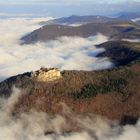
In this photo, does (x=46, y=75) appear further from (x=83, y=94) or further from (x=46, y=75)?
(x=83, y=94)

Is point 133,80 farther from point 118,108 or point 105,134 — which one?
point 105,134

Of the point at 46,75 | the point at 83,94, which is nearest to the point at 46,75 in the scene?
the point at 46,75

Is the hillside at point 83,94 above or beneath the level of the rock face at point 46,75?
beneath

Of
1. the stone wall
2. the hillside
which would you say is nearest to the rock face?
the stone wall

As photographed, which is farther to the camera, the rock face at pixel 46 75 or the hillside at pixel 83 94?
the rock face at pixel 46 75

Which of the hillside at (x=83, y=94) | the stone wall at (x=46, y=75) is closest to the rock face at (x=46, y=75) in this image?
the stone wall at (x=46, y=75)

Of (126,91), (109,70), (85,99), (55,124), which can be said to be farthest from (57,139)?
(109,70)

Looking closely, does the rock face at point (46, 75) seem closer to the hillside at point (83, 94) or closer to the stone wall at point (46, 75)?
the stone wall at point (46, 75)

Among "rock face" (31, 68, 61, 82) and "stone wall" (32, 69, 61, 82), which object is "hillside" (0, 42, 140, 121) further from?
"stone wall" (32, 69, 61, 82)
